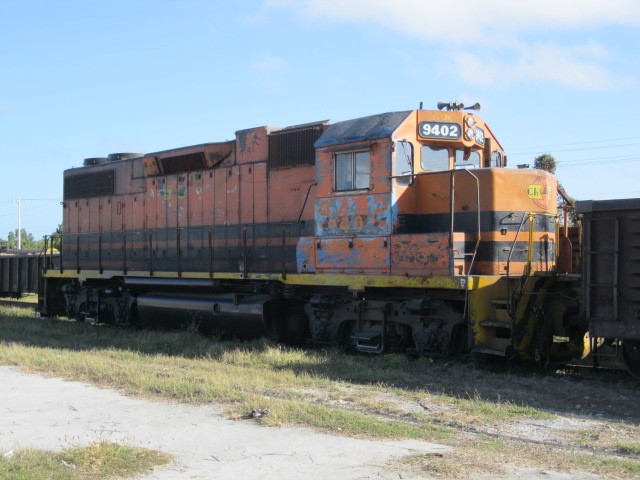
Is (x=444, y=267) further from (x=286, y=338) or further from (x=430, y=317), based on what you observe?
(x=286, y=338)

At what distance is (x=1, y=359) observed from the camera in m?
11.1

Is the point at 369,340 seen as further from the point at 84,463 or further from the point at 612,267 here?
the point at 84,463

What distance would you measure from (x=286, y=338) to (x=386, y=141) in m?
4.18

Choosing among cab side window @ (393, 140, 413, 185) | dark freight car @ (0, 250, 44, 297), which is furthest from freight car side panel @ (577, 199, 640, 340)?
dark freight car @ (0, 250, 44, 297)

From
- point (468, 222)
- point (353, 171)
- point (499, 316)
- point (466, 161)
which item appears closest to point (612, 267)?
point (499, 316)

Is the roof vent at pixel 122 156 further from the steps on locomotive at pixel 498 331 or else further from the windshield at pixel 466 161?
the steps on locomotive at pixel 498 331

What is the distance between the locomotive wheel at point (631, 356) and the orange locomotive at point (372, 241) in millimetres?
1104

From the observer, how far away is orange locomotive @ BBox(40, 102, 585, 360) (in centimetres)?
1034

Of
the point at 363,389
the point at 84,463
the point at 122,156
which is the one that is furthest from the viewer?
the point at 122,156

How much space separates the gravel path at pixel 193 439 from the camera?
17.8 feet

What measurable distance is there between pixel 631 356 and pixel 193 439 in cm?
585

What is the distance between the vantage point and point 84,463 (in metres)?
5.52

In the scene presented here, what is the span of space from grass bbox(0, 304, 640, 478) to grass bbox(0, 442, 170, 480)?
1.47 meters

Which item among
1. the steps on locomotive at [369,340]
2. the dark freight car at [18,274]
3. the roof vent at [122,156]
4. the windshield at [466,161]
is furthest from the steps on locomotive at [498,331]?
the dark freight car at [18,274]
